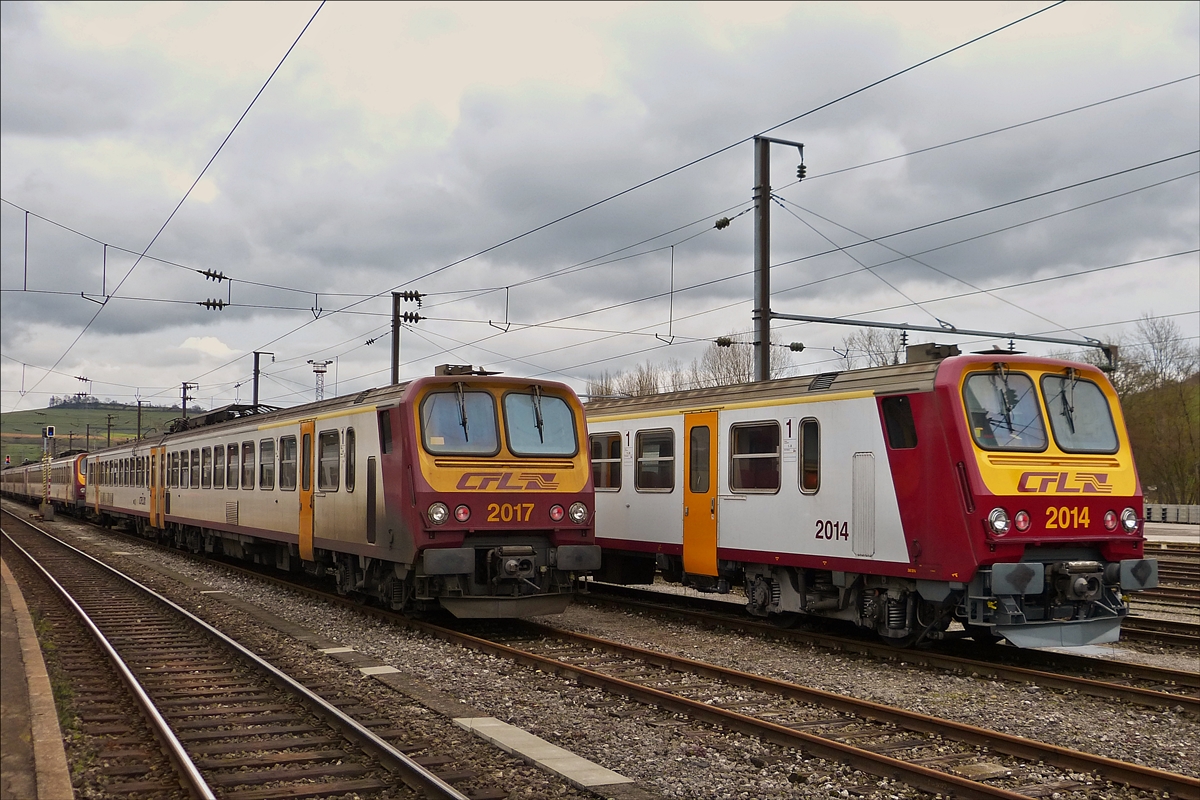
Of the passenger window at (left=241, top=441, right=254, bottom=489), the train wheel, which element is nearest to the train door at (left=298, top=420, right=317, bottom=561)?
the passenger window at (left=241, top=441, right=254, bottom=489)

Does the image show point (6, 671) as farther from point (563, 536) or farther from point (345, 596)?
point (345, 596)

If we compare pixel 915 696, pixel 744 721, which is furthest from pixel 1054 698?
pixel 744 721

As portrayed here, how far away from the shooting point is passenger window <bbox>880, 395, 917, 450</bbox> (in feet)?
34.9

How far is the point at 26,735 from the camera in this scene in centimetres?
524

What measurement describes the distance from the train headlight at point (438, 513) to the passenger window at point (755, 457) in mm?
3667

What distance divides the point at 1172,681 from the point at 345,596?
1085 cm

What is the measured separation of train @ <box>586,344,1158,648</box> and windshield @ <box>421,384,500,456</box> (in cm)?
303

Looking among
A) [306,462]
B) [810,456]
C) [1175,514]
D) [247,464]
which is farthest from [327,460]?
[1175,514]

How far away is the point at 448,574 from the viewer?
463 inches

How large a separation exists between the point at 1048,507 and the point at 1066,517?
0.91 feet

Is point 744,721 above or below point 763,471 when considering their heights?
below

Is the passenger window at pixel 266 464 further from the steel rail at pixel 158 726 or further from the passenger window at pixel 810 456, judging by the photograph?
the passenger window at pixel 810 456

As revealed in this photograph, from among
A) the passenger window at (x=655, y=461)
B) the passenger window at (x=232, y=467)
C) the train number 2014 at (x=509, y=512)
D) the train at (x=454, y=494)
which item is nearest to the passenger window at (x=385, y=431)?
the train at (x=454, y=494)

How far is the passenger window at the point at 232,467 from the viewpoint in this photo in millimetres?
20469
